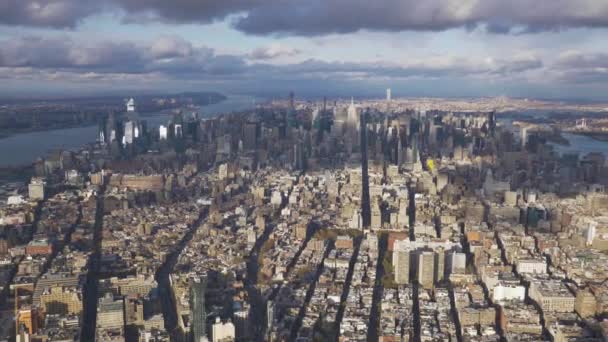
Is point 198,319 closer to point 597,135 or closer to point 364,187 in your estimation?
point 364,187

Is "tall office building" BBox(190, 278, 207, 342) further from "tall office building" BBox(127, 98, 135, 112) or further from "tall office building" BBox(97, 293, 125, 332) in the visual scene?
"tall office building" BBox(127, 98, 135, 112)

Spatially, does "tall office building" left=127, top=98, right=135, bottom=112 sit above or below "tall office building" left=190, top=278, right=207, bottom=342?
above

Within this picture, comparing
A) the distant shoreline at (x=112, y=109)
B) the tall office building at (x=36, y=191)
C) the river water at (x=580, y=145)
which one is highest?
the distant shoreline at (x=112, y=109)

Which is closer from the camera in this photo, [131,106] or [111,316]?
[111,316]

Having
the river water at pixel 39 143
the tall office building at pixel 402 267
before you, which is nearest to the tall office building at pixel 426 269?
the tall office building at pixel 402 267

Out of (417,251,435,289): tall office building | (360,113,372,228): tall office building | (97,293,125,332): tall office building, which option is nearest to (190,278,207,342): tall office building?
(97,293,125,332): tall office building

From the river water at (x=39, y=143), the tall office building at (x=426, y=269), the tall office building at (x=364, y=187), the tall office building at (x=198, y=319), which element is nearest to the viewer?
the tall office building at (x=198, y=319)

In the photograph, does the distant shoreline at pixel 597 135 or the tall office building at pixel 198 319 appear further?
the distant shoreline at pixel 597 135

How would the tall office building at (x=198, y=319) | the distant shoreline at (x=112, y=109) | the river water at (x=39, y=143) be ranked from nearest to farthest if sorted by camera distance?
the tall office building at (x=198, y=319) → the river water at (x=39, y=143) → the distant shoreline at (x=112, y=109)

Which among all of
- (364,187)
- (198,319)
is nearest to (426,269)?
(198,319)

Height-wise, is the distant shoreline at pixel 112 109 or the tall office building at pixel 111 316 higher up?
the distant shoreline at pixel 112 109

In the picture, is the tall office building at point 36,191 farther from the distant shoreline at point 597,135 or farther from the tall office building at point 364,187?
the distant shoreline at point 597,135

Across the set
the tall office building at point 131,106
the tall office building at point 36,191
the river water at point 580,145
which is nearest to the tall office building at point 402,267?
the tall office building at point 36,191
